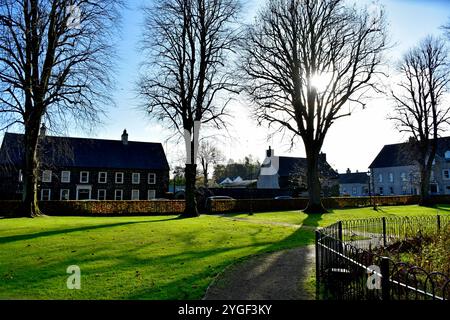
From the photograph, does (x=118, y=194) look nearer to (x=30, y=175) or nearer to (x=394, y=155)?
(x=30, y=175)

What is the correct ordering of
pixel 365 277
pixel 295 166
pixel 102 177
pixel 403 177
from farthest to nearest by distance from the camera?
pixel 403 177
pixel 295 166
pixel 102 177
pixel 365 277

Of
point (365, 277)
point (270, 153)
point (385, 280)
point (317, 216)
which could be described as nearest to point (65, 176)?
point (317, 216)

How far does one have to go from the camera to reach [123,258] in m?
10.2

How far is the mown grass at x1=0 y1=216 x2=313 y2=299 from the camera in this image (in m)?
7.08

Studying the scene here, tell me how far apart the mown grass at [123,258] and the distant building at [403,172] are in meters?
53.3

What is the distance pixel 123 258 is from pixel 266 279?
184 inches

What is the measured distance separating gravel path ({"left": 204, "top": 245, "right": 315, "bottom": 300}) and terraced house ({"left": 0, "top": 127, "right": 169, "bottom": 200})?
1620 inches

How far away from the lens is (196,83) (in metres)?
28.6

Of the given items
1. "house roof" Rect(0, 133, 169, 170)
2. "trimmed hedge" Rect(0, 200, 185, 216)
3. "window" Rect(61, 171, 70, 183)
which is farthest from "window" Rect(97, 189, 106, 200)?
"trimmed hedge" Rect(0, 200, 185, 216)

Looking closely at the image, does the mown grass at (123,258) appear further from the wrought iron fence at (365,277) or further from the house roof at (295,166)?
the house roof at (295,166)

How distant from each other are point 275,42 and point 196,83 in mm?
8197
